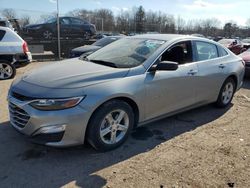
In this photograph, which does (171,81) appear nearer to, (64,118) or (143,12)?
(64,118)

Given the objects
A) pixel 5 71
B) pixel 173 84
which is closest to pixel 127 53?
pixel 173 84

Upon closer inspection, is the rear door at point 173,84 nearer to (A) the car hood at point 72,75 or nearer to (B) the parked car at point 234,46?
(A) the car hood at point 72,75

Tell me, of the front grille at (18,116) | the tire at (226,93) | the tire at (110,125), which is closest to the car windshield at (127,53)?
the tire at (110,125)

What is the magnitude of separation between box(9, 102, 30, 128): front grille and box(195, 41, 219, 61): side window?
3155 mm

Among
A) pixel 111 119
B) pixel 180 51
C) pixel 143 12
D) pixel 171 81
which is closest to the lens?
pixel 111 119

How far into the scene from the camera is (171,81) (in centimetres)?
439

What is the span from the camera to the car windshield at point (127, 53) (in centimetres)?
418

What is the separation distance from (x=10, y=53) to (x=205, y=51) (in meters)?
6.15

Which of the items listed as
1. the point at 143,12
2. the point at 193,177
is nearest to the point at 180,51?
the point at 193,177

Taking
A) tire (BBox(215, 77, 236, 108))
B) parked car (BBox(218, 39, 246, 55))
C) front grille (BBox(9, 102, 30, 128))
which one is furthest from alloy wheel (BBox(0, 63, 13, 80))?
parked car (BBox(218, 39, 246, 55))

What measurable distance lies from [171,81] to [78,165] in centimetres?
194

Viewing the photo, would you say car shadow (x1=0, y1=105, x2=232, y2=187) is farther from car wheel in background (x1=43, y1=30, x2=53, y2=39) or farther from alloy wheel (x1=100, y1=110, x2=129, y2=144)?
car wheel in background (x1=43, y1=30, x2=53, y2=39)

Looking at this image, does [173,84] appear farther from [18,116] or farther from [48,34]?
[48,34]

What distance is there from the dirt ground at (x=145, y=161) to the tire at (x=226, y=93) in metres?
1.06
